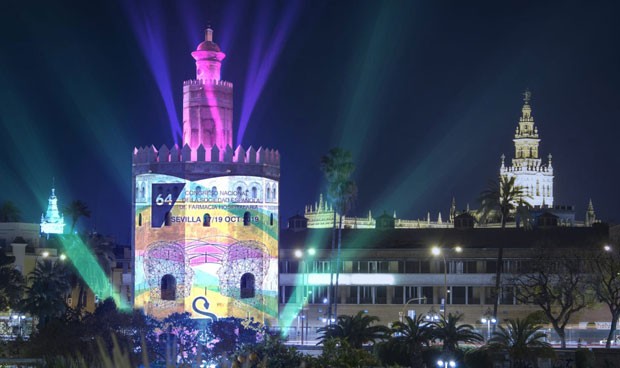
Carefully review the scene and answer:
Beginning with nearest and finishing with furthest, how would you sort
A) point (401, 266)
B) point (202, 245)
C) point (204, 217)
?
point (204, 217) < point (202, 245) < point (401, 266)

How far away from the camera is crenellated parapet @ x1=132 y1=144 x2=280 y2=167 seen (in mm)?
68688

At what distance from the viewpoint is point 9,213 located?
12925 cm

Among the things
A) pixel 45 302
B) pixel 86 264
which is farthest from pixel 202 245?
pixel 86 264

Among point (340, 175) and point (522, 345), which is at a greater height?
point (340, 175)

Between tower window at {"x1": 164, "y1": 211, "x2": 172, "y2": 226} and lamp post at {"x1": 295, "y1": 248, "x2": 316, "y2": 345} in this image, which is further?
lamp post at {"x1": 295, "y1": 248, "x2": 316, "y2": 345}

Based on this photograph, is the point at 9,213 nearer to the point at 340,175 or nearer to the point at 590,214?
the point at 340,175

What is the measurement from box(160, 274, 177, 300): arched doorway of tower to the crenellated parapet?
6043 mm

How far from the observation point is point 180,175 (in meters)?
69.0

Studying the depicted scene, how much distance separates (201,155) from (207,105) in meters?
2.57

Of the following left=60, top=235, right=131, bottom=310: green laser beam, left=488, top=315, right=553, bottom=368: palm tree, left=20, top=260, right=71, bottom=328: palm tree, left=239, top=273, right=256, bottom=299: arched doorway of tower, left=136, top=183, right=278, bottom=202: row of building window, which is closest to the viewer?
left=488, top=315, right=553, bottom=368: palm tree

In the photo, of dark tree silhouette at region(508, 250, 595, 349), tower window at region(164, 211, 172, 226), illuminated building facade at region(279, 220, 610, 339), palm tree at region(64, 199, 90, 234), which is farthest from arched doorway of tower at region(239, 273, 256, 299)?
palm tree at region(64, 199, 90, 234)

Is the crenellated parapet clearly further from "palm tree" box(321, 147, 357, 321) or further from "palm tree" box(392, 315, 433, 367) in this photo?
"palm tree" box(321, 147, 357, 321)

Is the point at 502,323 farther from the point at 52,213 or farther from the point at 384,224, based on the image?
the point at 52,213

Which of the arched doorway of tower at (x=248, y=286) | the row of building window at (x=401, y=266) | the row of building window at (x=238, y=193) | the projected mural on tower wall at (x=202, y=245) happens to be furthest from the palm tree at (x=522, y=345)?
the row of building window at (x=401, y=266)
